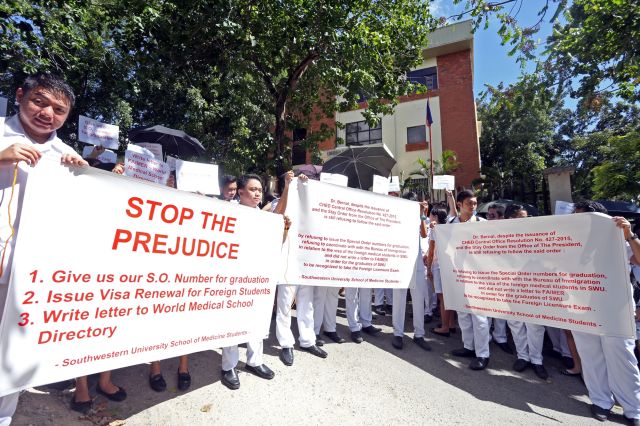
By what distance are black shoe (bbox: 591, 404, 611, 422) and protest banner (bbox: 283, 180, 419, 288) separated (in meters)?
2.01

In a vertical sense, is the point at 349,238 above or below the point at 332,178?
below

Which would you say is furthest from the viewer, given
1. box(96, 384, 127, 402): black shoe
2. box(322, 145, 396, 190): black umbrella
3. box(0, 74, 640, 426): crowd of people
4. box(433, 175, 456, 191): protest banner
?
box(322, 145, 396, 190): black umbrella

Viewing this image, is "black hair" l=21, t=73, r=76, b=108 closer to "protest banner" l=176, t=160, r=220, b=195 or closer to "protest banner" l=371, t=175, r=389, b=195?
"protest banner" l=176, t=160, r=220, b=195

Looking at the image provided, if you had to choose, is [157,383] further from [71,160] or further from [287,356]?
[71,160]

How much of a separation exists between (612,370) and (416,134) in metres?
16.9

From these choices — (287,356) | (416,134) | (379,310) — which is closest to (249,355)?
(287,356)

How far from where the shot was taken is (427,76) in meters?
19.0

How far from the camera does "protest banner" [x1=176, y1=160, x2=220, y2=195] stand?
4160mm

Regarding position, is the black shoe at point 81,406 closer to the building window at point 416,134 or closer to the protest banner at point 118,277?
the protest banner at point 118,277

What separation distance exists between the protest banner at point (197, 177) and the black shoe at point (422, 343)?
3.20m

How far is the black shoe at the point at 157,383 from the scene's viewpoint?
2902mm

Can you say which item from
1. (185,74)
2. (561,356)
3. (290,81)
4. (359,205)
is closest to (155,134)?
(185,74)

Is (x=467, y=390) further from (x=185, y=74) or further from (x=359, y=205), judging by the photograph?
(x=185, y=74)

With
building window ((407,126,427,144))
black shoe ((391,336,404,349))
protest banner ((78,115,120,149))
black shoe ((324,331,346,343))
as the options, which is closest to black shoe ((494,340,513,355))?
black shoe ((391,336,404,349))
